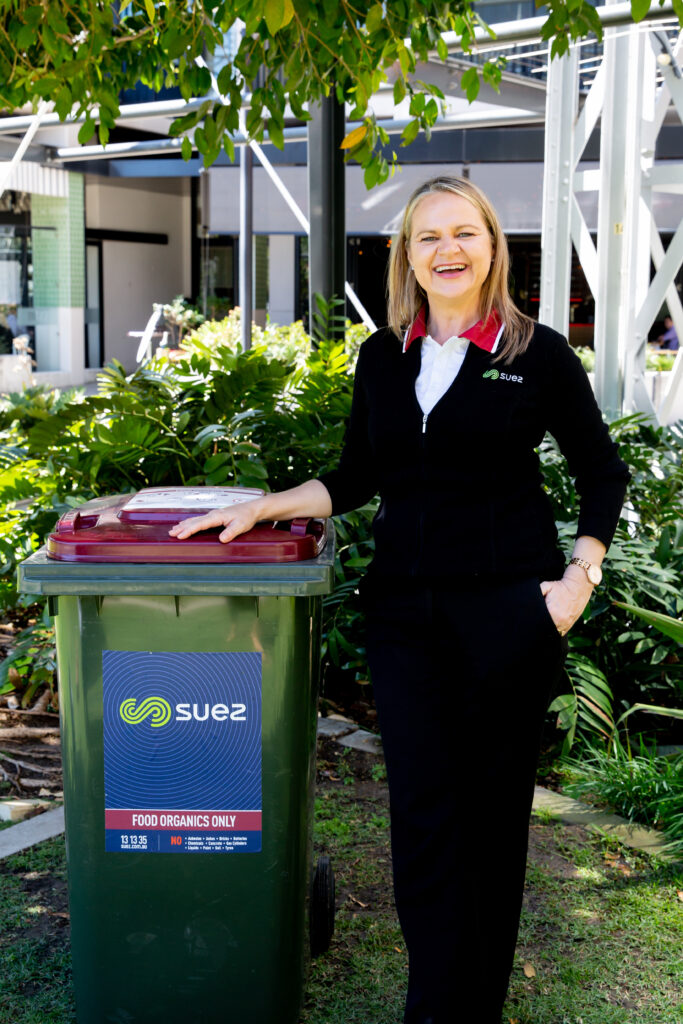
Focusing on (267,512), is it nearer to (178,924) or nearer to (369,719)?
(178,924)

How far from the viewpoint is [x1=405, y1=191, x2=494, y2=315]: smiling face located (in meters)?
2.56

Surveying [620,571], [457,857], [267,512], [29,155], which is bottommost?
[457,857]

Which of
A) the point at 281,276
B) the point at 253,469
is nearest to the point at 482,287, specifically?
the point at 253,469

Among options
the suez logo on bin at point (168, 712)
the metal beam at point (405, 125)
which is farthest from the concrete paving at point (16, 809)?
the metal beam at point (405, 125)

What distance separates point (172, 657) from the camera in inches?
98.1

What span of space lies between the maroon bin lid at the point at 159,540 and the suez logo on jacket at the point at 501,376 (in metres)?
0.55

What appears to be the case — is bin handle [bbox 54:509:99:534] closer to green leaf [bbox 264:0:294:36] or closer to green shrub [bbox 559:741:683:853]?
green leaf [bbox 264:0:294:36]

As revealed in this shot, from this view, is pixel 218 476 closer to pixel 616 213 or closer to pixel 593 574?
pixel 593 574

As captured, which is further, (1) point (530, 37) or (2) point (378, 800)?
(1) point (530, 37)

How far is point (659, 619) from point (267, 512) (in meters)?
1.47

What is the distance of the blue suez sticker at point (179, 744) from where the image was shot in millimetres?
2494

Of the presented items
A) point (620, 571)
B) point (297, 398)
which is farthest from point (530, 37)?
point (620, 571)

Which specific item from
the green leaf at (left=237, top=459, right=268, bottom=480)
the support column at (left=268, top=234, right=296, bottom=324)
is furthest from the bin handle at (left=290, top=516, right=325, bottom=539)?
the support column at (left=268, top=234, right=296, bottom=324)

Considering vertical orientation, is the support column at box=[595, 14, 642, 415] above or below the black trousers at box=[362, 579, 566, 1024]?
above
